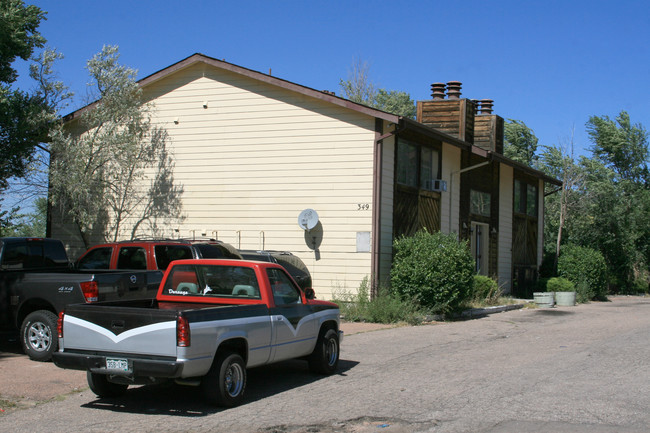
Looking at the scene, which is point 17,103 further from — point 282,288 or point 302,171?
point 282,288

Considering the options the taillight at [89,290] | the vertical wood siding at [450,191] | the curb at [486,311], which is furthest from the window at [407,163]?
the taillight at [89,290]

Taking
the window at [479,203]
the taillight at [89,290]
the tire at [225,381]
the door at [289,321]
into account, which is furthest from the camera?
the window at [479,203]

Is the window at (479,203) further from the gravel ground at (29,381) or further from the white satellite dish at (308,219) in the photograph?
the gravel ground at (29,381)

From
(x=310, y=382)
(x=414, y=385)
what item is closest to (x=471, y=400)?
(x=414, y=385)

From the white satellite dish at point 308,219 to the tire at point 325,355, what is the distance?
809 cm

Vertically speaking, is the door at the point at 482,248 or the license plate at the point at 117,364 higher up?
the door at the point at 482,248

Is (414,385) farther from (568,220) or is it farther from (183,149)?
(568,220)

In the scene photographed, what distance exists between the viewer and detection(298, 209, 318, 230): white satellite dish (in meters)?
17.2

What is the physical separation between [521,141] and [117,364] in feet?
147

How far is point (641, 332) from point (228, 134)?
11.6 m

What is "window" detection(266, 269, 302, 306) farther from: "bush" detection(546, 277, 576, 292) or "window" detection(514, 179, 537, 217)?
"window" detection(514, 179, 537, 217)

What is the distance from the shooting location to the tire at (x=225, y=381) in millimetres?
7000

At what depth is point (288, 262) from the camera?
15.7 m

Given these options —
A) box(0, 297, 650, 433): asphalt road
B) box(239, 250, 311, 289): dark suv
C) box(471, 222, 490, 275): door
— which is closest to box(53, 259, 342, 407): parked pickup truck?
box(0, 297, 650, 433): asphalt road
